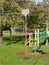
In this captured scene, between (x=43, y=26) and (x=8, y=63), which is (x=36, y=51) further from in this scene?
(x=43, y=26)

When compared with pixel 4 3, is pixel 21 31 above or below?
below

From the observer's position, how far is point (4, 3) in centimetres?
3120

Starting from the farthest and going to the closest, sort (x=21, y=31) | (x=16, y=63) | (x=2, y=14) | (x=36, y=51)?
(x=21, y=31), (x=2, y=14), (x=36, y=51), (x=16, y=63)

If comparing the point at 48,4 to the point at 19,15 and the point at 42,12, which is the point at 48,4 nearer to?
the point at 42,12

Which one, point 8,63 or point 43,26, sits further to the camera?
point 43,26

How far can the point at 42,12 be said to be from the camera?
3152cm

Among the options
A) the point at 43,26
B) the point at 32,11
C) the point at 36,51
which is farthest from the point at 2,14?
the point at 36,51

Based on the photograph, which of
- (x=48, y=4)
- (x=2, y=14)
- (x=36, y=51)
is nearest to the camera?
(x=36, y=51)

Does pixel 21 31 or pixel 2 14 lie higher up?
pixel 2 14

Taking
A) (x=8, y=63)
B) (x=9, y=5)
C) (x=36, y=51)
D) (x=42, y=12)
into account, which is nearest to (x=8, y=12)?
(x=9, y=5)

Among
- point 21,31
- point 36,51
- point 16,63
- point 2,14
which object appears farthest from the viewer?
point 21,31

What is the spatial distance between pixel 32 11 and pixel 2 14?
3.80m

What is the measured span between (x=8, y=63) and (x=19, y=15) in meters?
17.6

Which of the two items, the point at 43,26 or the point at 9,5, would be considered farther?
the point at 43,26
